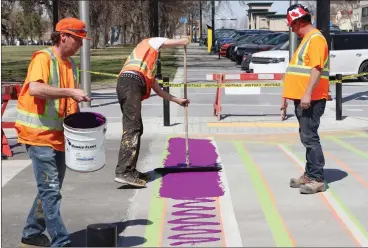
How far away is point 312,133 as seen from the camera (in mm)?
7930

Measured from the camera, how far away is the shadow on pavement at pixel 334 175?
8.81m

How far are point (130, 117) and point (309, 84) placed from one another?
6.72 feet

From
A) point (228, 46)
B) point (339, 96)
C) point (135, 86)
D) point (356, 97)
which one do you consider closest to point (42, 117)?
point (135, 86)

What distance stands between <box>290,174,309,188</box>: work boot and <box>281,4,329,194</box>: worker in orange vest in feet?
0.14

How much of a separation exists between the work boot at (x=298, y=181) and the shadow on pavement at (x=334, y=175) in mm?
549

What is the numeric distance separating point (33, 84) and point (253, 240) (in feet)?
7.42

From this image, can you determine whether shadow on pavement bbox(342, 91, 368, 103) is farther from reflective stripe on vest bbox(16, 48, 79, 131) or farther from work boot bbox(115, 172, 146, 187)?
reflective stripe on vest bbox(16, 48, 79, 131)

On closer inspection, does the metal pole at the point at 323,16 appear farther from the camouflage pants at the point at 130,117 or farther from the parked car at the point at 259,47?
the parked car at the point at 259,47

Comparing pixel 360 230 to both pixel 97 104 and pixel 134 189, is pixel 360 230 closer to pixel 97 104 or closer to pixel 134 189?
pixel 134 189

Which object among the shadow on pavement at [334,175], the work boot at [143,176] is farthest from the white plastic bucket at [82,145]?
the shadow on pavement at [334,175]

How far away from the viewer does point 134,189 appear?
8367 millimetres

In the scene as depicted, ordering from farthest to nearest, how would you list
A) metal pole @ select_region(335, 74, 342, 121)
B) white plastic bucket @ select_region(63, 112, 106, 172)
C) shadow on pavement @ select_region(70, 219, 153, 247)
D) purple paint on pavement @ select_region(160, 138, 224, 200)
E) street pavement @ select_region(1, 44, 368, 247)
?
metal pole @ select_region(335, 74, 342, 121) < purple paint on pavement @ select_region(160, 138, 224, 200) < street pavement @ select_region(1, 44, 368, 247) < shadow on pavement @ select_region(70, 219, 153, 247) < white plastic bucket @ select_region(63, 112, 106, 172)

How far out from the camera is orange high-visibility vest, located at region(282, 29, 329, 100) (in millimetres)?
7734

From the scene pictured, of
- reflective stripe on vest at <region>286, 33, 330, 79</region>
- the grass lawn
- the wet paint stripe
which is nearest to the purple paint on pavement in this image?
the wet paint stripe
